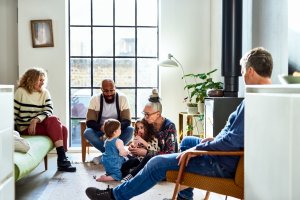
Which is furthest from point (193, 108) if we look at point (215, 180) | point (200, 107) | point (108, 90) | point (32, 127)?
point (215, 180)

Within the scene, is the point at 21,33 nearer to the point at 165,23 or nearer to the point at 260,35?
the point at 165,23

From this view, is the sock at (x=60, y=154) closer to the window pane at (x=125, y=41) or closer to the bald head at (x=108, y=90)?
the bald head at (x=108, y=90)

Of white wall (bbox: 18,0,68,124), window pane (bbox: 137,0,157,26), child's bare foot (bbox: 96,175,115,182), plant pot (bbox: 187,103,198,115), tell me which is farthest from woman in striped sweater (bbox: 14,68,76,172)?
window pane (bbox: 137,0,157,26)

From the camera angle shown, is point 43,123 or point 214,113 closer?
point 214,113

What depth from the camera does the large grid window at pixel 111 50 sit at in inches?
259

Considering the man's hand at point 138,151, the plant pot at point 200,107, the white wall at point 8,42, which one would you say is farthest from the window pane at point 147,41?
the man's hand at point 138,151

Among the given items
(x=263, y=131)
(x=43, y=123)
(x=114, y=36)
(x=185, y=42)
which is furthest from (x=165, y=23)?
(x=263, y=131)

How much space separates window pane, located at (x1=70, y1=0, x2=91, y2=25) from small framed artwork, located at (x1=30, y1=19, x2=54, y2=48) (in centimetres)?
50

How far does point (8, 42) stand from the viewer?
6246 mm

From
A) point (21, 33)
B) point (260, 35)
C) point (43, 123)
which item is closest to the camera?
point (260, 35)

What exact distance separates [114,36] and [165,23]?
0.82 m

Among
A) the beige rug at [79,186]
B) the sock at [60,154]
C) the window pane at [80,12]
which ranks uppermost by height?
the window pane at [80,12]

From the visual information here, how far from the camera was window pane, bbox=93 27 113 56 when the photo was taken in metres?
6.62

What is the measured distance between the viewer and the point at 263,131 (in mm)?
1892
